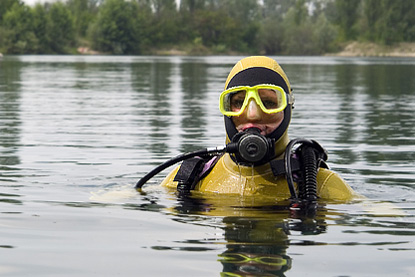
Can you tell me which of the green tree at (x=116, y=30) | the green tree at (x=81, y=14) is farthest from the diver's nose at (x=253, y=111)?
the green tree at (x=81, y=14)

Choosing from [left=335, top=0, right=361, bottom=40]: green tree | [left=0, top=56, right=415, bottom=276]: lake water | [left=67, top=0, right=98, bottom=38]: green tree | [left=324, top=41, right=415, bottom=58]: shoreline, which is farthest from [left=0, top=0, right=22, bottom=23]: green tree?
[left=0, top=56, right=415, bottom=276]: lake water

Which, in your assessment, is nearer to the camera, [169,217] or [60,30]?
[169,217]

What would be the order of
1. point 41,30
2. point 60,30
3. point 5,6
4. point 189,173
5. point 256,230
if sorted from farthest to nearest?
point 5,6 < point 60,30 < point 41,30 < point 189,173 < point 256,230

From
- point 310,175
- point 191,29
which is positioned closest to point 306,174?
point 310,175

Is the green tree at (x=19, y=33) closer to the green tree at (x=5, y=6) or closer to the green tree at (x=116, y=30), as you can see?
the green tree at (x=116, y=30)

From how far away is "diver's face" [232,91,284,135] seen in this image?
4.99 meters

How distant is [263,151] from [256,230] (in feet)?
1.59

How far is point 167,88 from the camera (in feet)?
85.5

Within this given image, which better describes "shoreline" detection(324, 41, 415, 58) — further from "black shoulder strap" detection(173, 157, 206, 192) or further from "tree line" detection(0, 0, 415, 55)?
"black shoulder strap" detection(173, 157, 206, 192)

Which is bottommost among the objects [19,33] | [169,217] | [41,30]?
[19,33]

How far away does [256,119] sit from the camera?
16.4 feet

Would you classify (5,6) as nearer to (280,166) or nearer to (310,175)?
(280,166)

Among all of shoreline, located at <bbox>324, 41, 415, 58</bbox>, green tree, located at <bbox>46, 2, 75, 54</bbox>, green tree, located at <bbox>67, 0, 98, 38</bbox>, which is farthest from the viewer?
green tree, located at <bbox>67, 0, 98, 38</bbox>

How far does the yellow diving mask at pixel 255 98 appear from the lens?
5000 millimetres
